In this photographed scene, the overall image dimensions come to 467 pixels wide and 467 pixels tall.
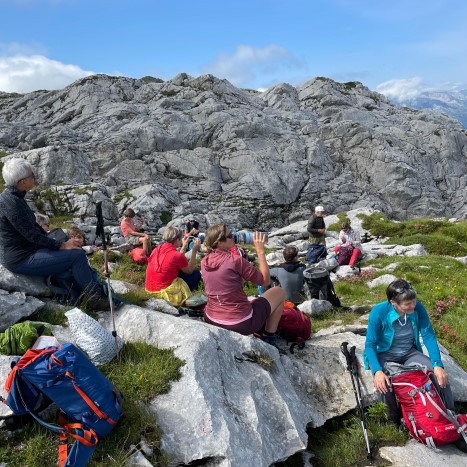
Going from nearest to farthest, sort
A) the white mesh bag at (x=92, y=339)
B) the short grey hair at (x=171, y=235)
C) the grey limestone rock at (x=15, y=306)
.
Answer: the white mesh bag at (x=92, y=339) → the grey limestone rock at (x=15, y=306) → the short grey hair at (x=171, y=235)

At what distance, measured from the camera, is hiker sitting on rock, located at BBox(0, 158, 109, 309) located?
7.65 m

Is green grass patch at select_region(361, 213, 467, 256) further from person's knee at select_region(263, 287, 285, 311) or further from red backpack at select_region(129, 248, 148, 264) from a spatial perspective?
person's knee at select_region(263, 287, 285, 311)

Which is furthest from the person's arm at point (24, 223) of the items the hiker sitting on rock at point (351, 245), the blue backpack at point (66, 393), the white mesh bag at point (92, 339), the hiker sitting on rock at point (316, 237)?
the hiker sitting on rock at point (351, 245)

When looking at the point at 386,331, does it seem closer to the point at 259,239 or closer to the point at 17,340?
the point at 259,239

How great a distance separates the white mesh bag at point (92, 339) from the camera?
6.68 meters

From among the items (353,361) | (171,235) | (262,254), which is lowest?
(353,361)

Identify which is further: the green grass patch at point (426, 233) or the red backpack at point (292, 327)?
the green grass patch at point (426, 233)

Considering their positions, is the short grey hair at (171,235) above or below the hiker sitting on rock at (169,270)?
above

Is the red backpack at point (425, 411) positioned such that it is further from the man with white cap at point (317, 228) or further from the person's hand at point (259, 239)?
the man with white cap at point (317, 228)

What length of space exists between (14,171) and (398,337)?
8174 millimetres

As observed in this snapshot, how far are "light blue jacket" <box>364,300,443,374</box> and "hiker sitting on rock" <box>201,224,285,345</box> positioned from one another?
210 cm

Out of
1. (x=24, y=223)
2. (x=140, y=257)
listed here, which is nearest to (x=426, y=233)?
(x=140, y=257)

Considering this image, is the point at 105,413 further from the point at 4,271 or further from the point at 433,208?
the point at 433,208

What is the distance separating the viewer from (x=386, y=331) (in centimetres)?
745
